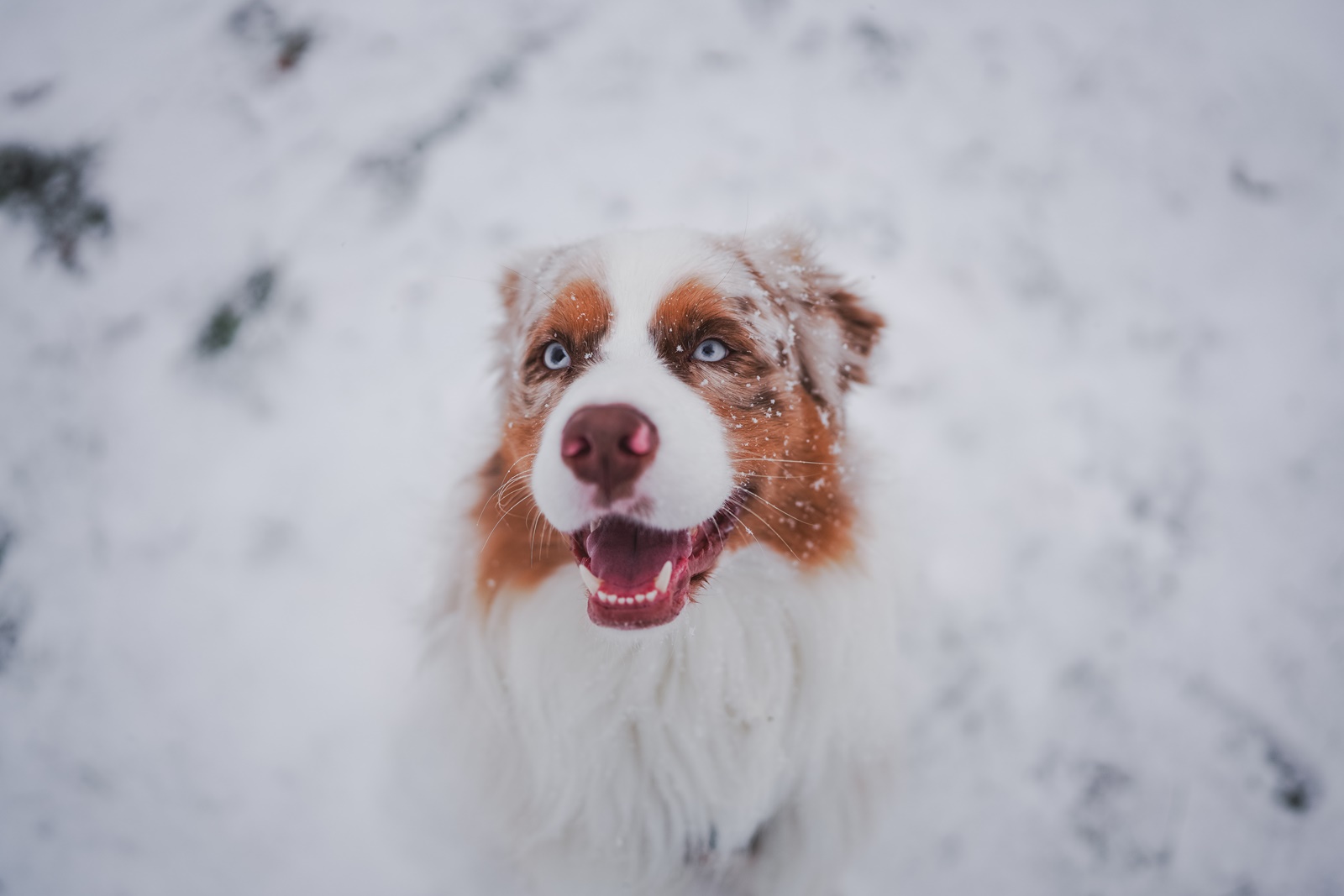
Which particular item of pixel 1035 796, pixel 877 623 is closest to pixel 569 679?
pixel 877 623

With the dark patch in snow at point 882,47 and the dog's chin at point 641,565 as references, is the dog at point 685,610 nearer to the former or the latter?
the dog's chin at point 641,565

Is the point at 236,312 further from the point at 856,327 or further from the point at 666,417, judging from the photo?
the point at 856,327

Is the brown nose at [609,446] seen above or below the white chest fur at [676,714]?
above

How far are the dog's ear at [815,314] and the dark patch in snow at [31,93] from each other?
13.9ft

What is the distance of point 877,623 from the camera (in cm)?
220

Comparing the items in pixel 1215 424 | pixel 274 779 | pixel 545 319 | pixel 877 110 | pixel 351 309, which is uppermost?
pixel 877 110

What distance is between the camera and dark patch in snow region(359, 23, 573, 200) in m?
3.80

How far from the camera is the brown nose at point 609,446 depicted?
1538mm

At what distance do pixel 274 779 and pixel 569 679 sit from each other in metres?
1.61

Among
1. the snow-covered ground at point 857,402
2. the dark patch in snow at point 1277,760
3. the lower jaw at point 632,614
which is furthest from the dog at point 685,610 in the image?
the dark patch in snow at point 1277,760

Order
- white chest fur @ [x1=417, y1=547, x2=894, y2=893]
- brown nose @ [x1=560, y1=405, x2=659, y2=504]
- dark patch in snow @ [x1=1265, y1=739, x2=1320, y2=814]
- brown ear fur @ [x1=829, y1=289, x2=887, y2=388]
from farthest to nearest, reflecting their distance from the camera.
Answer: dark patch in snow @ [x1=1265, y1=739, x2=1320, y2=814], brown ear fur @ [x1=829, y1=289, x2=887, y2=388], white chest fur @ [x1=417, y1=547, x2=894, y2=893], brown nose @ [x1=560, y1=405, x2=659, y2=504]

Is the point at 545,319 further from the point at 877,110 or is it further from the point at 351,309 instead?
the point at 877,110

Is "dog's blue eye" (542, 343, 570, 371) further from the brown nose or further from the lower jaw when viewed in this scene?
the lower jaw

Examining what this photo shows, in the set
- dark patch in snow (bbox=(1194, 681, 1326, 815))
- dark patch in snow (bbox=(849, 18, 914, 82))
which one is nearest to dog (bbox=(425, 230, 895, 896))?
dark patch in snow (bbox=(1194, 681, 1326, 815))
